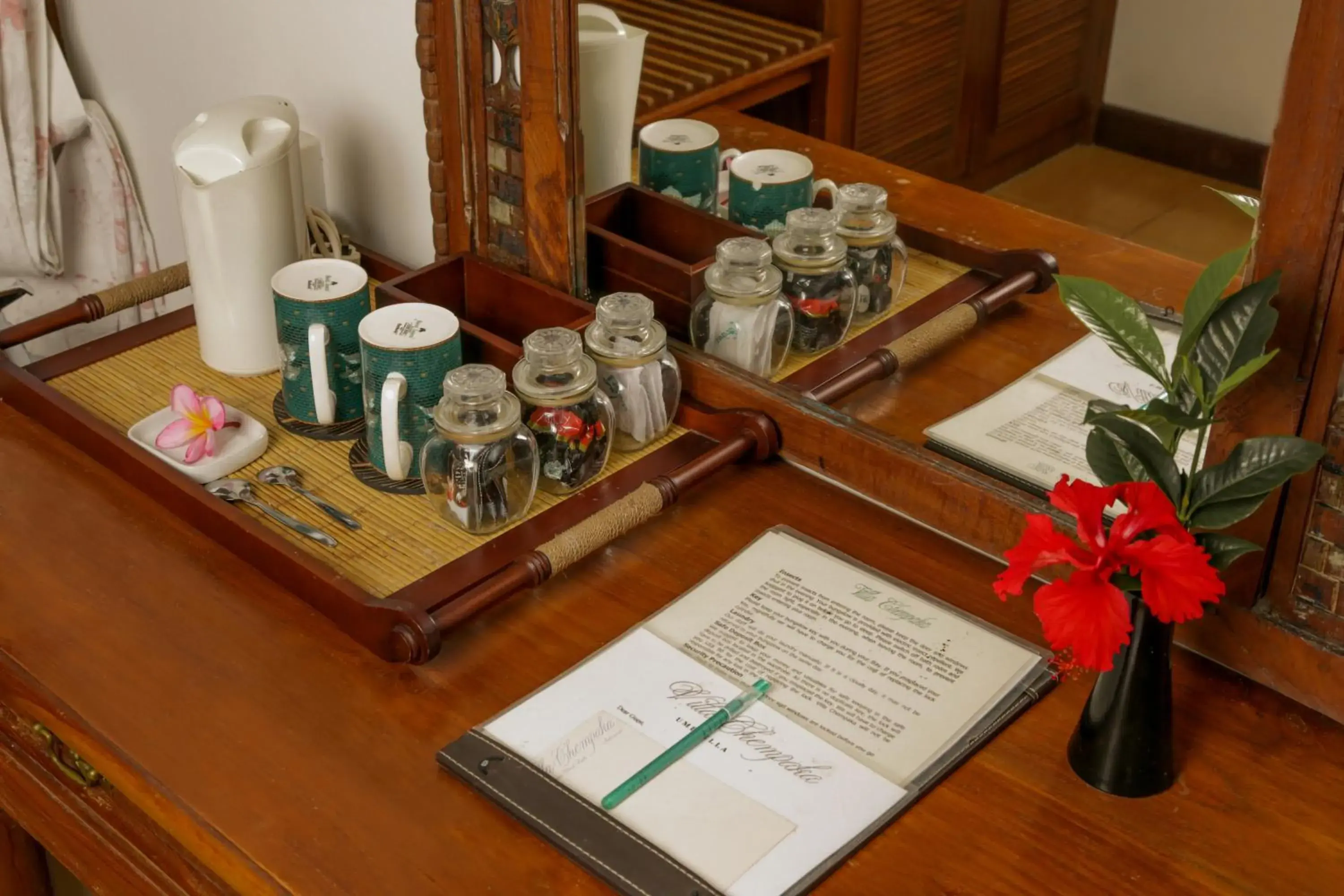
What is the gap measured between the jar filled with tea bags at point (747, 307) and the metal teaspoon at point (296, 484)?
348 millimetres

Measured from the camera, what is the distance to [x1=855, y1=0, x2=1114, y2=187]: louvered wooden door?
3.12 feet

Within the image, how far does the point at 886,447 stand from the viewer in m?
Answer: 1.09

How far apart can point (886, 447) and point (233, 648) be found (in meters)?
0.50

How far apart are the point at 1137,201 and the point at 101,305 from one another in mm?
955

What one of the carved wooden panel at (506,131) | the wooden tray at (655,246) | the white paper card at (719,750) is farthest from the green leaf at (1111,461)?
the carved wooden panel at (506,131)

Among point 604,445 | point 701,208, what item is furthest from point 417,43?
point 604,445

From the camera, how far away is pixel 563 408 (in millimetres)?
1116

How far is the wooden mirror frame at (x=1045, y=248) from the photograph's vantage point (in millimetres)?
827

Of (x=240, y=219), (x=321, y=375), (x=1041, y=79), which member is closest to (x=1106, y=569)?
(x=1041, y=79)

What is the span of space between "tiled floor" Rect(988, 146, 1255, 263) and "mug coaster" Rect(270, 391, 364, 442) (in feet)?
1.91

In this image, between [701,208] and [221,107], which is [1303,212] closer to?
[701,208]

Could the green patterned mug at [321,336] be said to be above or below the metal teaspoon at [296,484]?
above

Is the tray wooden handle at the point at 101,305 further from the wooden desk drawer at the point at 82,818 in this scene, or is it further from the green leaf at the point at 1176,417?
the green leaf at the point at 1176,417

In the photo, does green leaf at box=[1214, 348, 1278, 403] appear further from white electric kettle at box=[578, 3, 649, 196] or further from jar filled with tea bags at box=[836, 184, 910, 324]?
white electric kettle at box=[578, 3, 649, 196]
